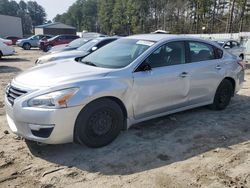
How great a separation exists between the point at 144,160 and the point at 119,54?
1866 mm

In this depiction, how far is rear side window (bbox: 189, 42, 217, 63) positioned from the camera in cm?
540

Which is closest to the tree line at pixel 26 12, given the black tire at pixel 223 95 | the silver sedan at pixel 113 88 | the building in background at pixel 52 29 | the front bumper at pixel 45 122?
the building in background at pixel 52 29

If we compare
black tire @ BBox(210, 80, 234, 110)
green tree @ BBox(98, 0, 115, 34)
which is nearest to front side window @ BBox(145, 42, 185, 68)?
black tire @ BBox(210, 80, 234, 110)

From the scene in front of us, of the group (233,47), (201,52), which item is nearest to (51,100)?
(201,52)

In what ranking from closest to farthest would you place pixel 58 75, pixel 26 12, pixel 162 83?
pixel 58 75
pixel 162 83
pixel 26 12

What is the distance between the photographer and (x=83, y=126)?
395 cm

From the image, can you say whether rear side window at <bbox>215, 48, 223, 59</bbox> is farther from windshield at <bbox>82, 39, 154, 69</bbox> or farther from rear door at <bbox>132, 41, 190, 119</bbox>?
windshield at <bbox>82, 39, 154, 69</bbox>

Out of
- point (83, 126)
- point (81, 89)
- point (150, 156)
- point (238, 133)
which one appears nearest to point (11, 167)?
point (83, 126)

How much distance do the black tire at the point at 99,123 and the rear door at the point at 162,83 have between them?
40cm

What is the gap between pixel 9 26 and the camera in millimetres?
54594

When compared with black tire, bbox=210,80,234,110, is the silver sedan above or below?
above

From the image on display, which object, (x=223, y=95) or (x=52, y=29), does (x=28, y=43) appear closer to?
(x=223, y=95)

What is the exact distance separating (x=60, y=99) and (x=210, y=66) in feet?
10.5

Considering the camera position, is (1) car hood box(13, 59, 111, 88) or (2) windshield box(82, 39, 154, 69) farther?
(2) windshield box(82, 39, 154, 69)
